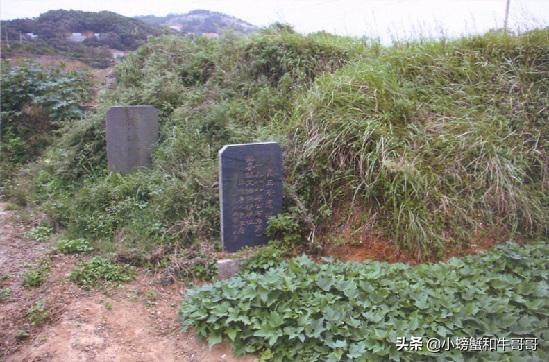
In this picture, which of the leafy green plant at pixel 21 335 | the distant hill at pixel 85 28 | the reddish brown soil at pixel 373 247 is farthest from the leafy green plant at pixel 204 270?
the distant hill at pixel 85 28

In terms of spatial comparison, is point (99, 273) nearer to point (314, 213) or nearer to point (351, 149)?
point (314, 213)

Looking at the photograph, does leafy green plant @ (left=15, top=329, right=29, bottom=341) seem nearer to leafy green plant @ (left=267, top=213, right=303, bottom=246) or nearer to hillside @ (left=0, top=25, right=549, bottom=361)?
hillside @ (left=0, top=25, right=549, bottom=361)

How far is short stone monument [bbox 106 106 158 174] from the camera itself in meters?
5.60

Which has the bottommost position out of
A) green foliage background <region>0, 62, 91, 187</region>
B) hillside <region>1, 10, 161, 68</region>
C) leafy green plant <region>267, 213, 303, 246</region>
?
leafy green plant <region>267, 213, 303, 246</region>

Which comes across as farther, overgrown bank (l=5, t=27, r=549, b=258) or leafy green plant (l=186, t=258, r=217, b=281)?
overgrown bank (l=5, t=27, r=549, b=258)

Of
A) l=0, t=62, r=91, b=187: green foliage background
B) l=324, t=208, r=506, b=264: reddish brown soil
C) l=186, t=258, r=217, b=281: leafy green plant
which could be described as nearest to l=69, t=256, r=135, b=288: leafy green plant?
l=186, t=258, r=217, b=281: leafy green plant

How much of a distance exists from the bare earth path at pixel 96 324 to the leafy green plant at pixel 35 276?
0.15 feet

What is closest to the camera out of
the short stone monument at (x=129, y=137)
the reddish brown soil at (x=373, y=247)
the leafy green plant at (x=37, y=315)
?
the leafy green plant at (x=37, y=315)

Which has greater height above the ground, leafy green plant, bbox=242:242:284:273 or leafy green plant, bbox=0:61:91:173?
leafy green plant, bbox=0:61:91:173

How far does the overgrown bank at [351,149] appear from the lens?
4.21 metres

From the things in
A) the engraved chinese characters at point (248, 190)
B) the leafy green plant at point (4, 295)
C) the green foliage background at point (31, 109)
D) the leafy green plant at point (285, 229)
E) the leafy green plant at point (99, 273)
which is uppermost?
the green foliage background at point (31, 109)

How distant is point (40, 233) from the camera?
15.1 feet

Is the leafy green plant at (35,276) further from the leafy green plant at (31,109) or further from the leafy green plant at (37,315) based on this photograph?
the leafy green plant at (31,109)

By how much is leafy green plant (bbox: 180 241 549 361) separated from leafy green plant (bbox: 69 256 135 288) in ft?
2.84
